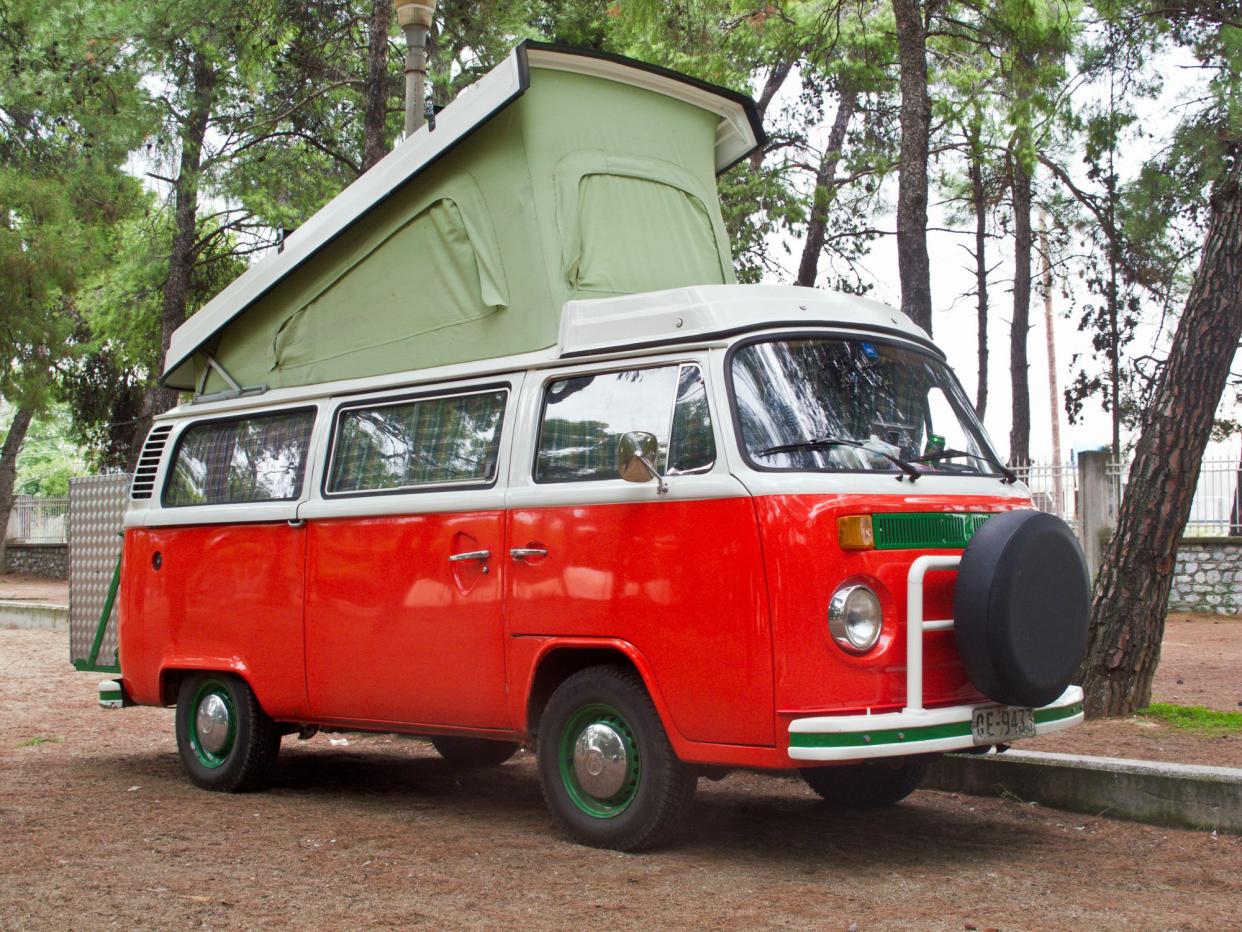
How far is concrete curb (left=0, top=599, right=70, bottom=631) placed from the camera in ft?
66.0

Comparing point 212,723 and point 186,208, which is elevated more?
point 186,208

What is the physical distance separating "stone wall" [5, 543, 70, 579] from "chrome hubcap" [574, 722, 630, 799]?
31.0 meters

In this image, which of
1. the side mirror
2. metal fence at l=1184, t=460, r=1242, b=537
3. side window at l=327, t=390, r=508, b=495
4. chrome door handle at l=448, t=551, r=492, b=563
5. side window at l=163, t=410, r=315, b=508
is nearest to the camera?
the side mirror

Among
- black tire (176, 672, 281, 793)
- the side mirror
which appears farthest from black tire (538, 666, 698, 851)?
black tire (176, 672, 281, 793)

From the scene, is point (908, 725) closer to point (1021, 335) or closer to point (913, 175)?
point (913, 175)

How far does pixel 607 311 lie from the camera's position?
6.77 meters

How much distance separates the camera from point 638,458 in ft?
19.7

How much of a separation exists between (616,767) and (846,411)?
1.86m

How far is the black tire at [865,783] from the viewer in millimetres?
7250

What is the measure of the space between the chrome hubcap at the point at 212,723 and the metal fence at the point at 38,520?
28793 millimetres

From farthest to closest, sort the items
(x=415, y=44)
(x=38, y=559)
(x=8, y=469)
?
(x=38, y=559) → (x=8, y=469) → (x=415, y=44)

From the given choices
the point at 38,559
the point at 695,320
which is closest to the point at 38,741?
the point at 695,320

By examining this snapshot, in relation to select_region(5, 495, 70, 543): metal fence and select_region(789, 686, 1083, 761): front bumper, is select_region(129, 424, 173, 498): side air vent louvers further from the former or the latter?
select_region(5, 495, 70, 543): metal fence

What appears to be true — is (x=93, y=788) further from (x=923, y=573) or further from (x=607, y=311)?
(x=923, y=573)
